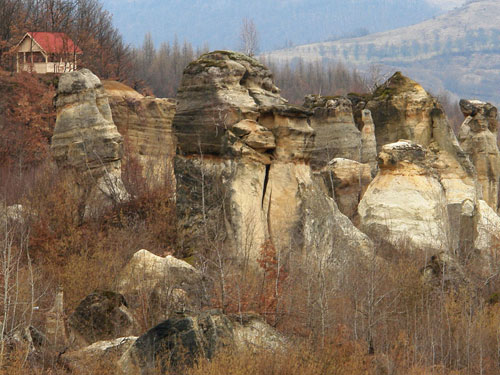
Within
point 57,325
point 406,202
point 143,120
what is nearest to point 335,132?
point 143,120

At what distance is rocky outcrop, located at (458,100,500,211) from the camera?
3089 cm

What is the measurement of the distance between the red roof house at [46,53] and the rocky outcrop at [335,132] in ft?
54.8

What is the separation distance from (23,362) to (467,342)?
5798 mm

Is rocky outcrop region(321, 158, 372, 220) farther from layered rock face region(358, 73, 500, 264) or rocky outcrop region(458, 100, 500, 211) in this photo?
rocky outcrop region(458, 100, 500, 211)

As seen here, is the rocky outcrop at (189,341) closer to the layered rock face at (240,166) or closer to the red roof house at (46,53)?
the layered rock face at (240,166)

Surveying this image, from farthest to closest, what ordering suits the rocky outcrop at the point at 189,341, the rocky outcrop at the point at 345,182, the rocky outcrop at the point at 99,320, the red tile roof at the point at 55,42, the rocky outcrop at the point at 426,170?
1. the red tile roof at the point at 55,42
2. the rocky outcrop at the point at 345,182
3. the rocky outcrop at the point at 426,170
4. the rocky outcrop at the point at 99,320
5. the rocky outcrop at the point at 189,341

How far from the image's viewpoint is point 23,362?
31.8ft

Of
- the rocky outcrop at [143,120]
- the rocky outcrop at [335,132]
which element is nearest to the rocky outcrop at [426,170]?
the rocky outcrop at [335,132]

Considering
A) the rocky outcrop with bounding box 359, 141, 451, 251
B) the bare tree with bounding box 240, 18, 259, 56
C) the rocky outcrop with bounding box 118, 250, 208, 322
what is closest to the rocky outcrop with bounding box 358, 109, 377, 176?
the bare tree with bounding box 240, 18, 259, 56

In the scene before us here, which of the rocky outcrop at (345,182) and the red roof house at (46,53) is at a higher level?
the red roof house at (46,53)

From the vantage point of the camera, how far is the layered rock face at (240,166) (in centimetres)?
1513

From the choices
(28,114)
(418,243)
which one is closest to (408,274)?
(418,243)

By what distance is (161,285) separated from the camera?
13398 mm

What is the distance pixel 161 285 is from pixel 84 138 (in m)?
8.03
